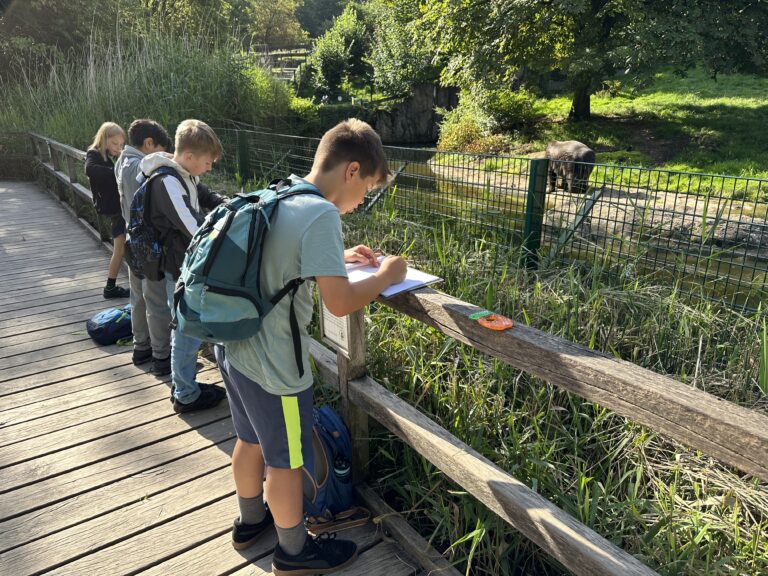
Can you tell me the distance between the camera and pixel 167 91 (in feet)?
30.1

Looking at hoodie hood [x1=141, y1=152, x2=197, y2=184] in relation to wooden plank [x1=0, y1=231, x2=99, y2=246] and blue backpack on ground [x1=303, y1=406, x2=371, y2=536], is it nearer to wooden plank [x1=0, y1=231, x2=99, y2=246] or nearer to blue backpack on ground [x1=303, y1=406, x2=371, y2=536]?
blue backpack on ground [x1=303, y1=406, x2=371, y2=536]

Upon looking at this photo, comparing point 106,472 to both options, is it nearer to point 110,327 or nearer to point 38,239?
point 110,327

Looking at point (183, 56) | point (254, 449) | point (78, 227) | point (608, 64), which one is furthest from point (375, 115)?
point (254, 449)

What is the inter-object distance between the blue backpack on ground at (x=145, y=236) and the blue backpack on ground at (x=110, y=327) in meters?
1.20

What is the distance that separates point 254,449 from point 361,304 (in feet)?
2.55

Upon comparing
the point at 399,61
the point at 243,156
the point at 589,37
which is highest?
the point at 589,37

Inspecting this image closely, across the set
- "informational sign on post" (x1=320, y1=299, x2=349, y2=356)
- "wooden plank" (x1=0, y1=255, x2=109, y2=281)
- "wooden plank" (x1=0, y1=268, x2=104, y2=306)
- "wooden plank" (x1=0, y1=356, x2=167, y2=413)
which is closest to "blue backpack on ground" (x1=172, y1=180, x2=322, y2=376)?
"informational sign on post" (x1=320, y1=299, x2=349, y2=356)

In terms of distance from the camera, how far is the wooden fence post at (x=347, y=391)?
2176mm

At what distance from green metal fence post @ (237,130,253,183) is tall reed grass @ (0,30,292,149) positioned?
7.34 feet

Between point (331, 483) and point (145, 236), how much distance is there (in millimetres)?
A: 1579

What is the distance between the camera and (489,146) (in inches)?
661

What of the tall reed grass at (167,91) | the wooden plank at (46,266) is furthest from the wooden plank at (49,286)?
the tall reed grass at (167,91)

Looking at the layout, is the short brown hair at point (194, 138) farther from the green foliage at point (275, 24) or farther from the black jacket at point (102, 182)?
the green foliage at point (275, 24)

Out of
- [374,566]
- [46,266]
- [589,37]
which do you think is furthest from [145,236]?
[589,37]
